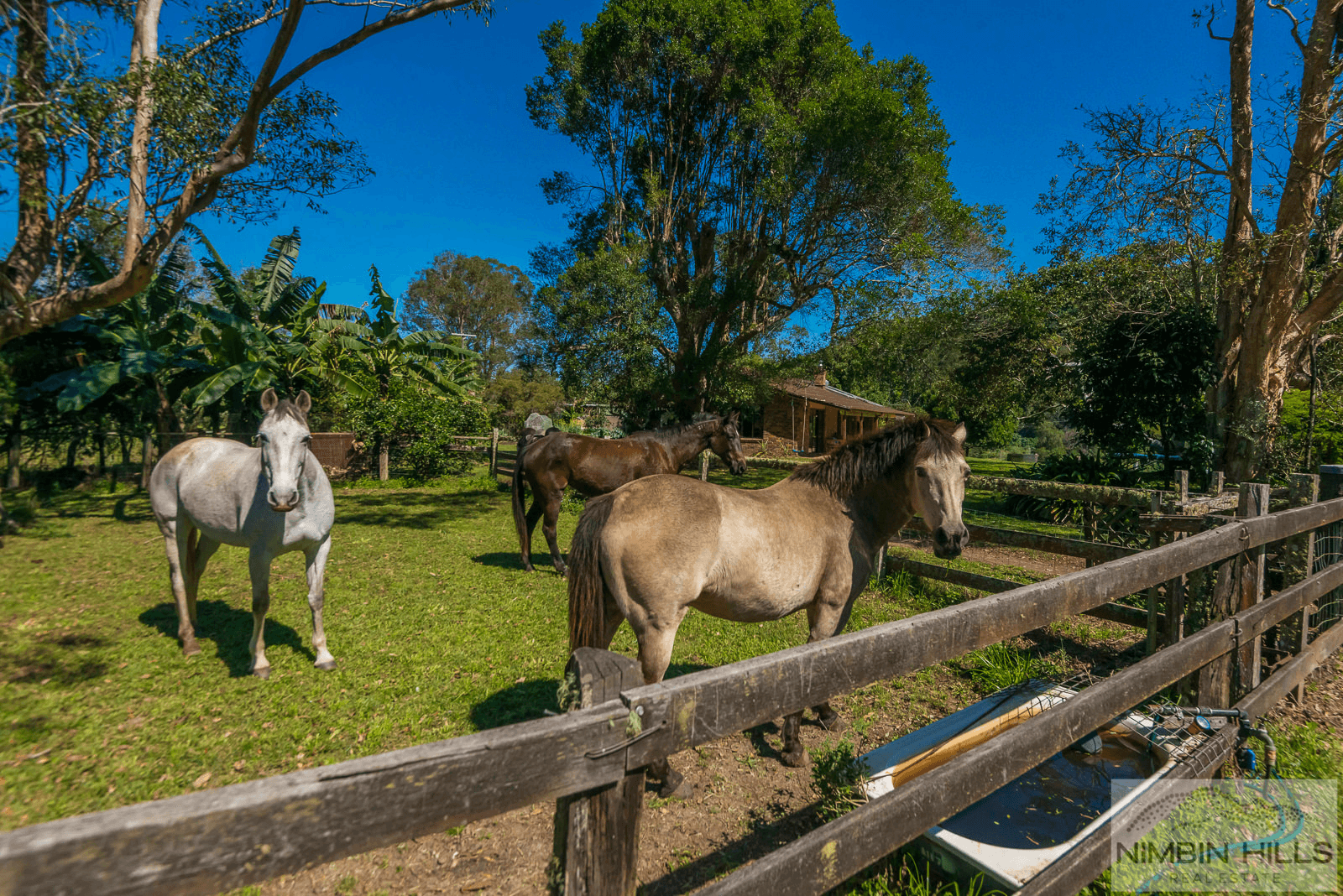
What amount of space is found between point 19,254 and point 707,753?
8.78 m

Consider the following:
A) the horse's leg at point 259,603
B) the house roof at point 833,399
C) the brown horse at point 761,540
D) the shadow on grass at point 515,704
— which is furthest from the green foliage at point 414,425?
the house roof at point 833,399

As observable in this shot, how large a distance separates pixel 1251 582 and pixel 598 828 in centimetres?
432

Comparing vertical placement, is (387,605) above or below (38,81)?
below

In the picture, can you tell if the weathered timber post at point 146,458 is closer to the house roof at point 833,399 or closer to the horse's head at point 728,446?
the horse's head at point 728,446

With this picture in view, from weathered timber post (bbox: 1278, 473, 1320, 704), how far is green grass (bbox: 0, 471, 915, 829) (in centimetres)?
278

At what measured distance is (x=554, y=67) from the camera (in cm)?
1614

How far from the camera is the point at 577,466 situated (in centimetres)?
786

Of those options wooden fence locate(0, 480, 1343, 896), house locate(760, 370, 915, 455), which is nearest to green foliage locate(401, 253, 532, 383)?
house locate(760, 370, 915, 455)

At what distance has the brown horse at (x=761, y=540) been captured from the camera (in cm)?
299

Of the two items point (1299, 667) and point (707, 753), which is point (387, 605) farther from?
point (1299, 667)

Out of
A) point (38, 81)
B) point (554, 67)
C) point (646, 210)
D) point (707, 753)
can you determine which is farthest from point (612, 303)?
point (707, 753)

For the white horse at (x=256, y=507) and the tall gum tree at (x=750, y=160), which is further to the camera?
the tall gum tree at (x=750, y=160)

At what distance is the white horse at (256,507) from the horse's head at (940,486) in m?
4.01

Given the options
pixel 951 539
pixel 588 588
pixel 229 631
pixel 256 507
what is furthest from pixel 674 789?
pixel 229 631
